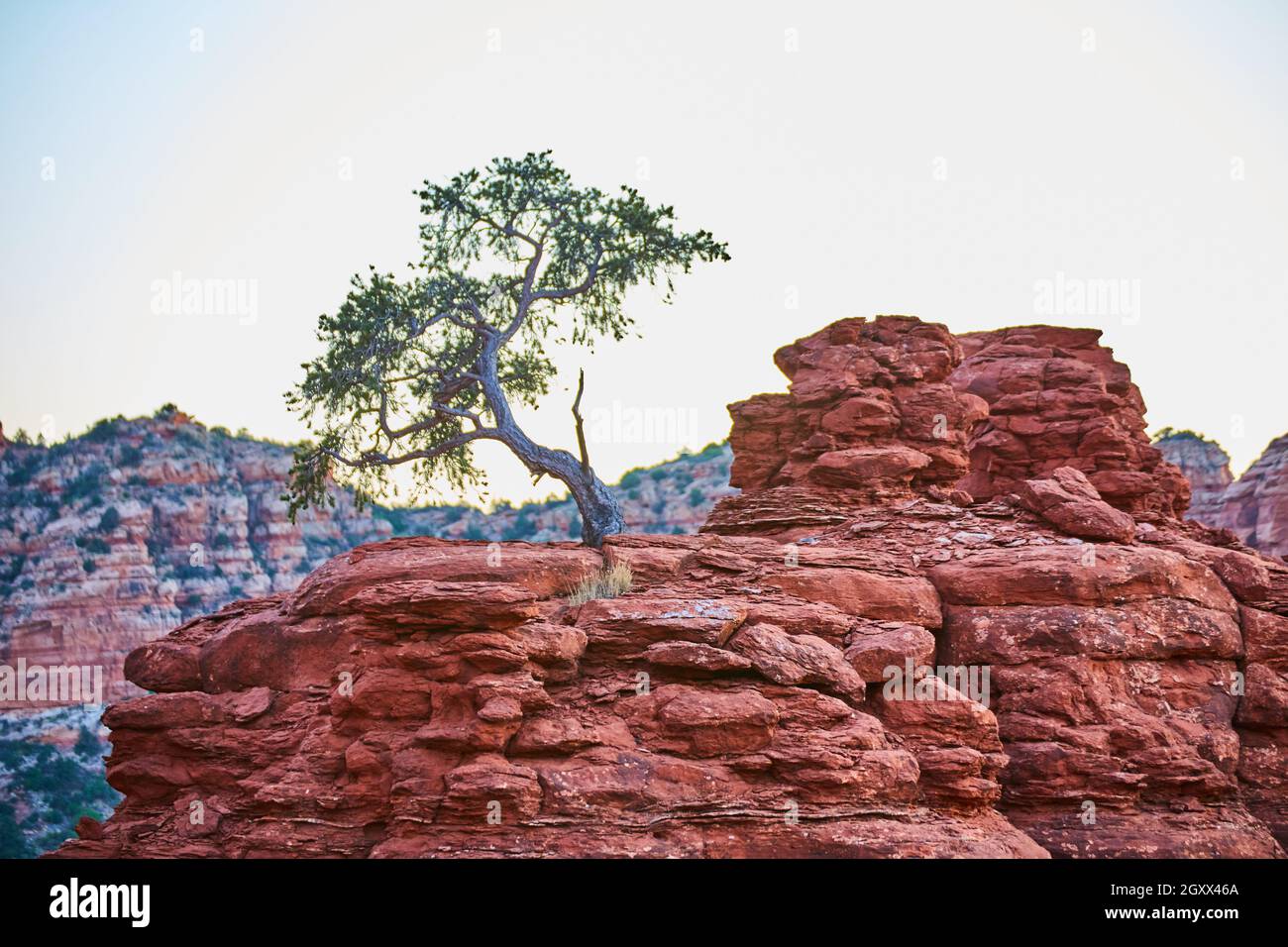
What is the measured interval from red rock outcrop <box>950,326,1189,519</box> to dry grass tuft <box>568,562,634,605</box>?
934 centimetres

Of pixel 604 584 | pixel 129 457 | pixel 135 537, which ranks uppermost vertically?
pixel 129 457

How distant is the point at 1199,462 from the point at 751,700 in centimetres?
5237

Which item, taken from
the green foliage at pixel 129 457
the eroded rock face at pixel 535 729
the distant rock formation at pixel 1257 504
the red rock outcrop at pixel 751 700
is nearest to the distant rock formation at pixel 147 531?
the green foliage at pixel 129 457

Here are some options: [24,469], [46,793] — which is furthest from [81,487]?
[46,793]

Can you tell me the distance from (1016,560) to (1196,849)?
169 inches

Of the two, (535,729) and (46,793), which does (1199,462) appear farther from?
(535,729)

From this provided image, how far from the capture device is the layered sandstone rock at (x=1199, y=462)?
57.1m

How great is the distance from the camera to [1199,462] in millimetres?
59312

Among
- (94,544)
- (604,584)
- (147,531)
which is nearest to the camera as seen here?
(604,584)

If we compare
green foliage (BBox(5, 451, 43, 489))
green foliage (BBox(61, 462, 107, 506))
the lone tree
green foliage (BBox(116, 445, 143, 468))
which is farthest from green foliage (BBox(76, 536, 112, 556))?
the lone tree

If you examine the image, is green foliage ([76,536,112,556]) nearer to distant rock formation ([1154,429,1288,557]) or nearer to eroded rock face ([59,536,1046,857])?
eroded rock face ([59,536,1046,857])

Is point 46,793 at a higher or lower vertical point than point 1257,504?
lower
